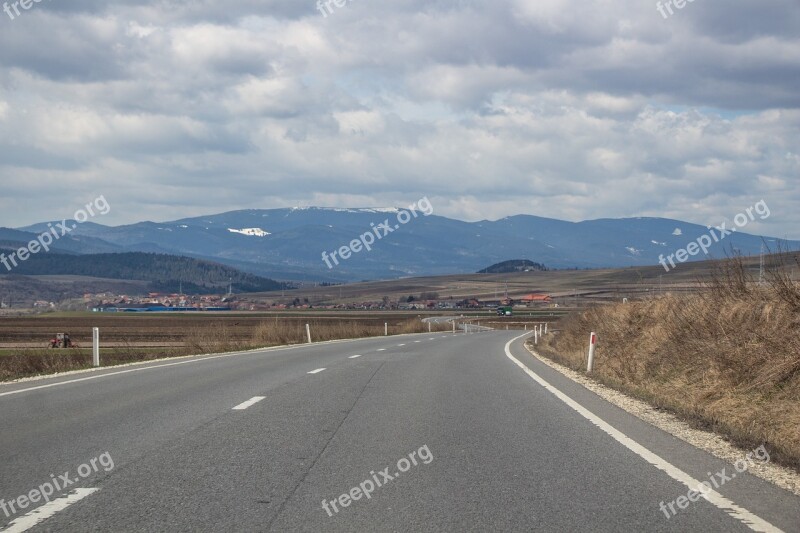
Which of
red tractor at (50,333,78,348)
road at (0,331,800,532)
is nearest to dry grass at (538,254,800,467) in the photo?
road at (0,331,800,532)

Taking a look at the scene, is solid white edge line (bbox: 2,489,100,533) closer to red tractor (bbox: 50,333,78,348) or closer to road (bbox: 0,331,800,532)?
road (bbox: 0,331,800,532)

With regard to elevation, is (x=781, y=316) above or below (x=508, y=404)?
above

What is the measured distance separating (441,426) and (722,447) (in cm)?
337

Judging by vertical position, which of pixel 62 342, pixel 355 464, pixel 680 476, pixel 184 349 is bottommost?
pixel 62 342

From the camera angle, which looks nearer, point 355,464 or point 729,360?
point 355,464

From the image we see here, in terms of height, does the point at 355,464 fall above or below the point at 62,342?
above

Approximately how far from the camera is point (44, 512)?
6895 millimetres

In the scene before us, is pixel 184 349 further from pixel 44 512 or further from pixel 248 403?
pixel 44 512

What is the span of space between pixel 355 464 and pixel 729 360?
28.7 ft

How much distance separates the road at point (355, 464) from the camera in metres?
6.77

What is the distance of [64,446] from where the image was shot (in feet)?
A: 31.7

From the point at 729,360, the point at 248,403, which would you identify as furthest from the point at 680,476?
the point at 729,360

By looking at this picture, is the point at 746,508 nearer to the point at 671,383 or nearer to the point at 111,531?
the point at 111,531

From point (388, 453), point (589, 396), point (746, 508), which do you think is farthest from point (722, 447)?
point (589, 396)
